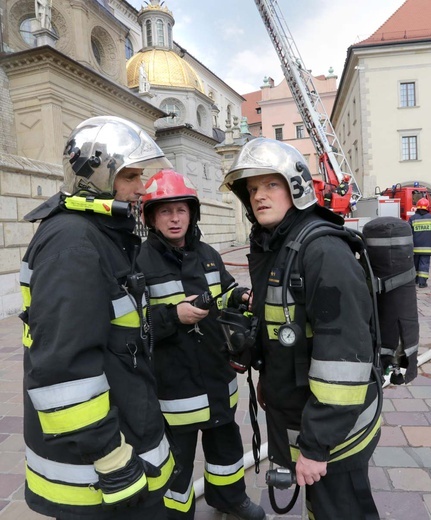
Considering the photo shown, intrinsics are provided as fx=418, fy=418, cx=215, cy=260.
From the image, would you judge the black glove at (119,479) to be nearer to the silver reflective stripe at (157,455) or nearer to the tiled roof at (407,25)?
the silver reflective stripe at (157,455)

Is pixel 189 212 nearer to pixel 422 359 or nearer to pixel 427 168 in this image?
pixel 422 359

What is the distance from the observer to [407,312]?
2.05 meters

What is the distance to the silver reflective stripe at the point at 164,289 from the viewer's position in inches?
98.2

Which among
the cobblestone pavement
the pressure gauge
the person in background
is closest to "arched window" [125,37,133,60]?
the person in background

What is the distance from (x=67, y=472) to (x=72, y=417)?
0.31m

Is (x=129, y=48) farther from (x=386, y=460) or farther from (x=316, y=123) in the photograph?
(x=386, y=460)

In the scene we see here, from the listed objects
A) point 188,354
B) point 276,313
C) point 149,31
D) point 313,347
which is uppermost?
point 149,31

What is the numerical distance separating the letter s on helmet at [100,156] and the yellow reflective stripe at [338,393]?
1.18 m

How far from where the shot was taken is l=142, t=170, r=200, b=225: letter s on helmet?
8.64ft

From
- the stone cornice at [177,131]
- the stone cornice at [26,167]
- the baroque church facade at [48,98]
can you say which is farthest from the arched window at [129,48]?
the stone cornice at [26,167]

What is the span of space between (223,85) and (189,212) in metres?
58.8

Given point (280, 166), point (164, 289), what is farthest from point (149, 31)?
point (280, 166)

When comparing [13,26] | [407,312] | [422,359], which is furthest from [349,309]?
[13,26]

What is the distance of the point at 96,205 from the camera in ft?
5.38
